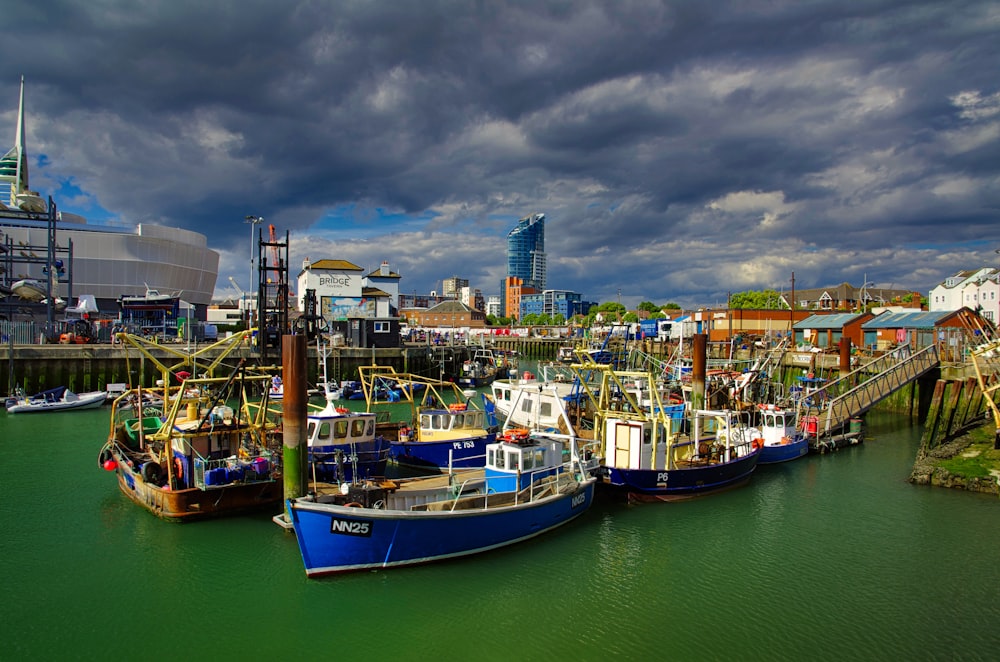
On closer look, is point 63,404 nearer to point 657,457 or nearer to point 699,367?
point 657,457

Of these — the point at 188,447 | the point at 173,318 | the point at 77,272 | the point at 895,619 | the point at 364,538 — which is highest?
Answer: the point at 77,272

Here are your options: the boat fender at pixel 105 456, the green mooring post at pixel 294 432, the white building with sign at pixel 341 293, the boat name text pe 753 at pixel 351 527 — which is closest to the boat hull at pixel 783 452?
the boat name text pe 753 at pixel 351 527

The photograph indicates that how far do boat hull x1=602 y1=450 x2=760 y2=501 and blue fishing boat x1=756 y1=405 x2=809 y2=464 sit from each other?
19.3 ft

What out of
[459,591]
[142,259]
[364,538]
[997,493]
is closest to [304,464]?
[364,538]

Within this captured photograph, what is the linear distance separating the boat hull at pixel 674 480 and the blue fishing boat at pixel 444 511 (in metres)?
1.46

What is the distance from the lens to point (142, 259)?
90.1 m

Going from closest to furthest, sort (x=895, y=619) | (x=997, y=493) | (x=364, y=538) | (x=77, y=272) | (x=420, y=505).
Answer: (x=895, y=619), (x=364, y=538), (x=420, y=505), (x=997, y=493), (x=77, y=272)

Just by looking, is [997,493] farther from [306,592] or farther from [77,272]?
[77,272]

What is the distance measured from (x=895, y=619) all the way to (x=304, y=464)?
14815 millimetres

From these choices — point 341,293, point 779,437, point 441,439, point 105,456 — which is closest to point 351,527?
point 441,439

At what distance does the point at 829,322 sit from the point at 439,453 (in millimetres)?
59804

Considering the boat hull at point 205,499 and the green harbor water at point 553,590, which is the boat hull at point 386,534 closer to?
the green harbor water at point 553,590

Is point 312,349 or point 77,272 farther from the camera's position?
point 77,272

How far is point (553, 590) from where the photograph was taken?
14.4 meters
